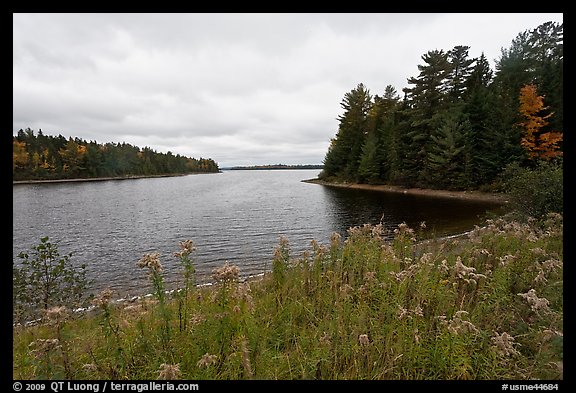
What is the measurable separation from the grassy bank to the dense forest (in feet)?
103

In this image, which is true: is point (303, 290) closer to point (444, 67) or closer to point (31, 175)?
point (444, 67)

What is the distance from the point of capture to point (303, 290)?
4961 mm

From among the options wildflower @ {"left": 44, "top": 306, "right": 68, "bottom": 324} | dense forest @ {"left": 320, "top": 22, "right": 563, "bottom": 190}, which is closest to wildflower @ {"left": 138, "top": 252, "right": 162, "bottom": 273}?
wildflower @ {"left": 44, "top": 306, "right": 68, "bottom": 324}

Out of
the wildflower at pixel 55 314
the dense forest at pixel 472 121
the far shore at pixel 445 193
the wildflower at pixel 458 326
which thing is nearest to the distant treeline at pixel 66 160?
the far shore at pixel 445 193

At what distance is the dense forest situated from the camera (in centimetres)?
3253

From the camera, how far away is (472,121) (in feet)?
125

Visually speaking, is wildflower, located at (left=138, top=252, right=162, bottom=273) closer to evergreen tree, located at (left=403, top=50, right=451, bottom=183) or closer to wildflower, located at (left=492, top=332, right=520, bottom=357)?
wildflower, located at (left=492, top=332, right=520, bottom=357)

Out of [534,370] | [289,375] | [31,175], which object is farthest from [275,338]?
[31,175]

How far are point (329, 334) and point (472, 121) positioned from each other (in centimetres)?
4470

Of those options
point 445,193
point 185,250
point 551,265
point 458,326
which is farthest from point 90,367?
point 445,193

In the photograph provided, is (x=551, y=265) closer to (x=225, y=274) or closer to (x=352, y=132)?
(x=225, y=274)

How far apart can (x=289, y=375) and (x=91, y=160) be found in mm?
130869
